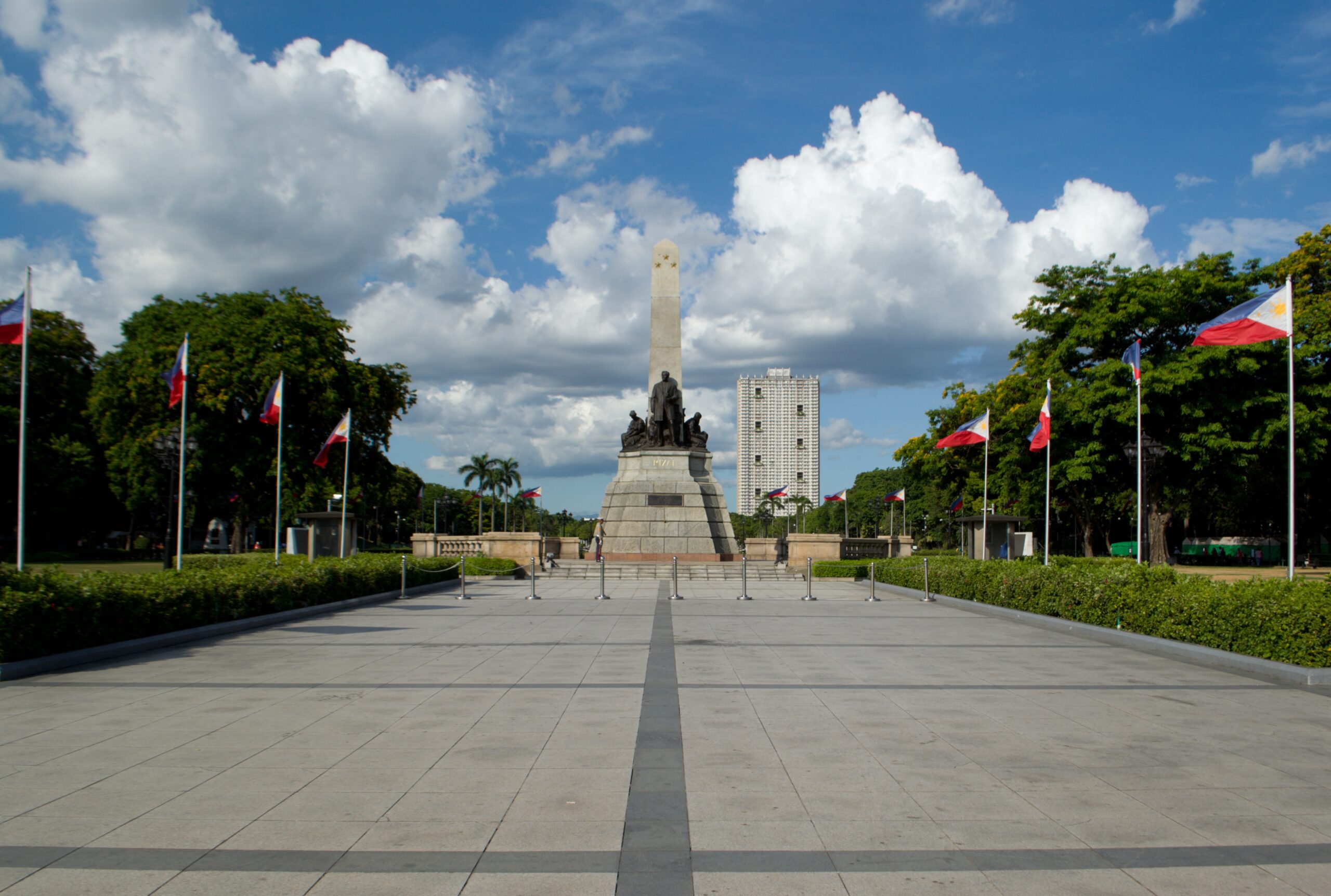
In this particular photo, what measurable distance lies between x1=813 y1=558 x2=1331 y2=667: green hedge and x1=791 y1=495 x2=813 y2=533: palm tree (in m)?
81.6

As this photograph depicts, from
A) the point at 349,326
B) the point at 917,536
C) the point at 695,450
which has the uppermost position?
the point at 349,326

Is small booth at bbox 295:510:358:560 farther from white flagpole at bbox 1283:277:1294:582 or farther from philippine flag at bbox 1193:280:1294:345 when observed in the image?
white flagpole at bbox 1283:277:1294:582

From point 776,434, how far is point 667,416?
144008mm

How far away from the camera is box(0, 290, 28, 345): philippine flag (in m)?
13.2

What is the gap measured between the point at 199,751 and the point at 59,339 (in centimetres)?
4295

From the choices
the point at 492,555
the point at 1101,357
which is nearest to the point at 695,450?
the point at 492,555

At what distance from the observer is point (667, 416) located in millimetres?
35688

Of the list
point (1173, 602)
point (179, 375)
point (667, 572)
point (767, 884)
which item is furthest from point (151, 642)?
point (667, 572)

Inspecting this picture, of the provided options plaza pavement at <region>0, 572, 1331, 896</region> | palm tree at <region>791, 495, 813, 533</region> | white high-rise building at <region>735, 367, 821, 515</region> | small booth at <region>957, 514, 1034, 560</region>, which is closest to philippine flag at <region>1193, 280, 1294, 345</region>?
plaza pavement at <region>0, 572, 1331, 896</region>

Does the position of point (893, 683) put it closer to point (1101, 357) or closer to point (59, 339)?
point (1101, 357)

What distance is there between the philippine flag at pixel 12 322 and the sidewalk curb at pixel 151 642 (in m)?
4.96

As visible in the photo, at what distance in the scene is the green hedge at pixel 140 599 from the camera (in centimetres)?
1042

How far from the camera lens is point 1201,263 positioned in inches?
1272

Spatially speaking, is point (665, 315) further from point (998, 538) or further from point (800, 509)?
point (800, 509)
